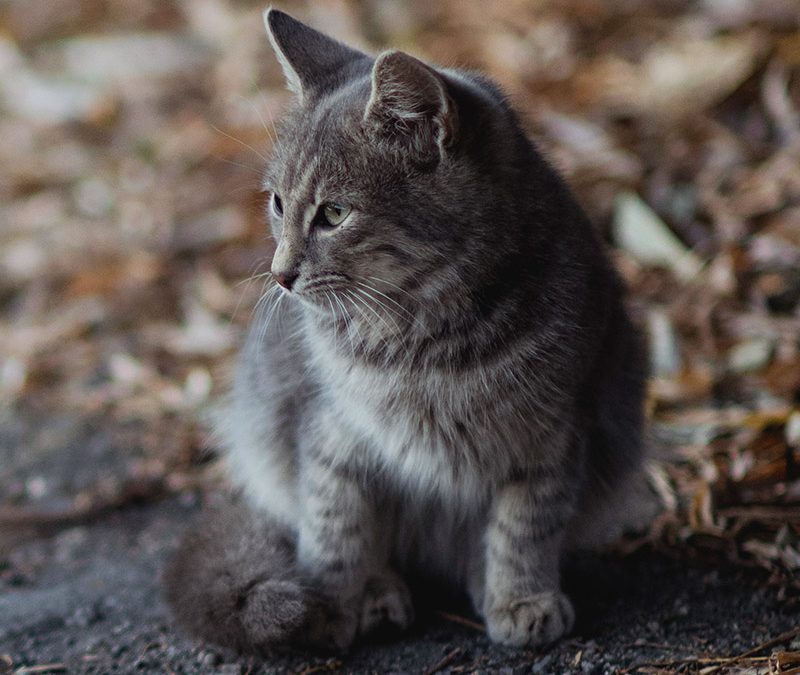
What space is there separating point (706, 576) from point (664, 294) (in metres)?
1.74

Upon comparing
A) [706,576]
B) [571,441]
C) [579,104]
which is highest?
[579,104]

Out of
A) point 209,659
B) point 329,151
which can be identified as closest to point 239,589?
point 209,659

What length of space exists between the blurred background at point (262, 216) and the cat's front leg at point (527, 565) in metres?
0.55

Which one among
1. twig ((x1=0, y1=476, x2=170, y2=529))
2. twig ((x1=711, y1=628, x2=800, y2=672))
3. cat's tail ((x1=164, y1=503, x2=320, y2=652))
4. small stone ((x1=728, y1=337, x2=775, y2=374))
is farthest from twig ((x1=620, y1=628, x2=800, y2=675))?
twig ((x1=0, y1=476, x2=170, y2=529))

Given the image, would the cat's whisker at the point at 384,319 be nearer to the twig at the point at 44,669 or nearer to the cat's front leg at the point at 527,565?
the cat's front leg at the point at 527,565

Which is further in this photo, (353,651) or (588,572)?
(588,572)

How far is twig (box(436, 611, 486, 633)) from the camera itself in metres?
2.56

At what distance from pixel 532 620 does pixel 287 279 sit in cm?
103

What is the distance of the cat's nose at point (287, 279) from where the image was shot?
2.23m

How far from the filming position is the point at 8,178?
5.98 m

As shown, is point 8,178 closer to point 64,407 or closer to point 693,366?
point 64,407

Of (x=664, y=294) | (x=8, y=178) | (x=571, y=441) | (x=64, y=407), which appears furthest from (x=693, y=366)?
(x=8, y=178)

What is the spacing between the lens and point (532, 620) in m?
2.39

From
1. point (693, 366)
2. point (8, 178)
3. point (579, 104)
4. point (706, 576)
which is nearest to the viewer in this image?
point (706, 576)
